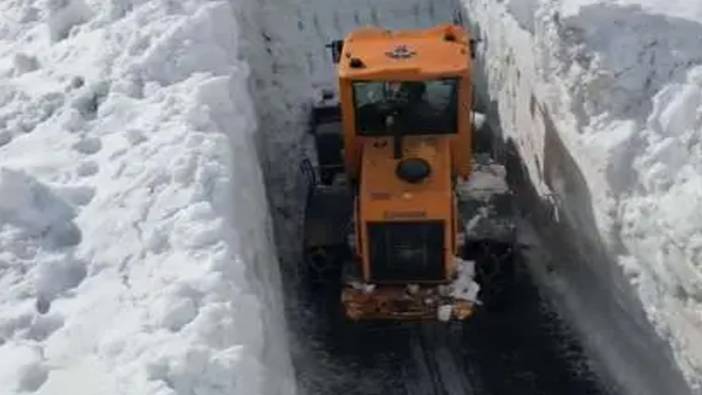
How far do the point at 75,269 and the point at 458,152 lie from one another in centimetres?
452

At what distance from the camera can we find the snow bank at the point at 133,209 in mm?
9055

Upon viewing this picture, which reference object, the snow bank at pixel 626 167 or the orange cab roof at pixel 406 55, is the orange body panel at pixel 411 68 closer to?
A: the orange cab roof at pixel 406 55

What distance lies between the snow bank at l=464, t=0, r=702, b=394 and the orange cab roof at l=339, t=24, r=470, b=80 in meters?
1.16

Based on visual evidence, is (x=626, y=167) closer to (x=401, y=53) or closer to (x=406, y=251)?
(x=406, y=251)

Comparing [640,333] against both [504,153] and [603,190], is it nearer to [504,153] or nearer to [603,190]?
[603,190]

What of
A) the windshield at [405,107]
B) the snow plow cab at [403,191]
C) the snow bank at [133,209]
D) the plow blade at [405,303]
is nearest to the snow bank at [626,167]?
the snow plow cab at [403,191]

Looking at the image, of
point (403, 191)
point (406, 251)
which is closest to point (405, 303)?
point (406, 251)

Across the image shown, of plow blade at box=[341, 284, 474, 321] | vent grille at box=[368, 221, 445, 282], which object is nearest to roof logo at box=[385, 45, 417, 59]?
vent grille at box=[368, 221, 445, 282]

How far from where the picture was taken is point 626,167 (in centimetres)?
1151

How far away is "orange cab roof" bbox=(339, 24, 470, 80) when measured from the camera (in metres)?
12.1

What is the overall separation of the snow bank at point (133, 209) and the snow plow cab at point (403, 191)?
35.2 inches

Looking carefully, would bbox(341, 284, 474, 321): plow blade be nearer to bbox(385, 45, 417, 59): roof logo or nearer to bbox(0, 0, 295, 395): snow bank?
bbox(0, 0, 295, 395): snow bank

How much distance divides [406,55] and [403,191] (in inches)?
58.6

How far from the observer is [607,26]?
12.6 m
